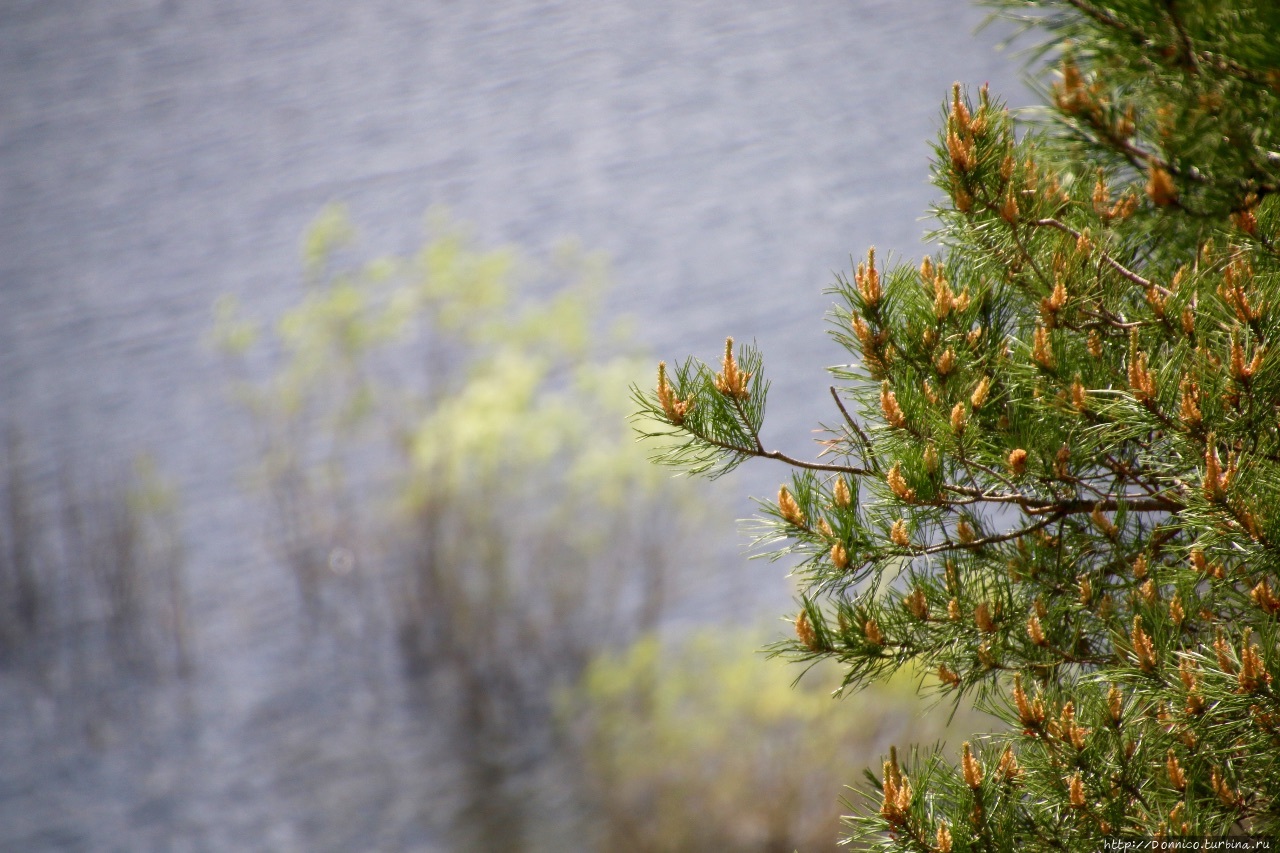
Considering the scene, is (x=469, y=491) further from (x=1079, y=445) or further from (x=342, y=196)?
(x=1079, y=445)

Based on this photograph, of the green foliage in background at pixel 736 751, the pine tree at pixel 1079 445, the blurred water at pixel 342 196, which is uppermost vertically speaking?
the blurred water at pixel 342 196

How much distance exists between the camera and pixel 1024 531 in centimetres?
92

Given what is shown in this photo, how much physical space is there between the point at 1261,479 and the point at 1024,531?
18cm

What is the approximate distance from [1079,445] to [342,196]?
4466mm

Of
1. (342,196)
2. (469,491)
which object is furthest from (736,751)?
(342,196)

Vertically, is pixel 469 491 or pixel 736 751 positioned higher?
pixel 469 491

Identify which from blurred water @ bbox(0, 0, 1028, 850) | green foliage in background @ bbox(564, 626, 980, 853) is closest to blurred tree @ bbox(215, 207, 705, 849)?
blurred water @ bbox(0, 0, 1028, 850)

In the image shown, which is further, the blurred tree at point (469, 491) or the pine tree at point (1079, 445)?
the blurred tree at point (469, 491)

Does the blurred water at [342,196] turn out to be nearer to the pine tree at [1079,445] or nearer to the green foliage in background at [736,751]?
the green foliage in background at [736,751]

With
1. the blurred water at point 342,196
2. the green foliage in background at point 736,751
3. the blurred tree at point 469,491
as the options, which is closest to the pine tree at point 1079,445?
the green foliage in background at point 736,751

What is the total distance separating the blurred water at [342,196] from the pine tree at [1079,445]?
9.43 feet

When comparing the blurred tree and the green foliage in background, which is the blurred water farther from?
the green foliage in background

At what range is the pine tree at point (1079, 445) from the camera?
0.77 meters

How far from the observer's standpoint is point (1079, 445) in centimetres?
91
